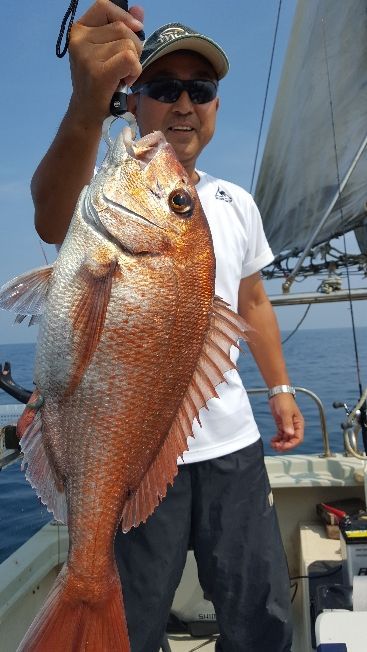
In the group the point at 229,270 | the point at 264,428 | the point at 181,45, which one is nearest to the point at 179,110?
the point at 181,45

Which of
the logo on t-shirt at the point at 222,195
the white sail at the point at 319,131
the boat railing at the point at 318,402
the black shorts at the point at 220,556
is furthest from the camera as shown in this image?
→ the white sail at the point at 319,131

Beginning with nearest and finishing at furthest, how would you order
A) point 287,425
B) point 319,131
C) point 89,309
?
point 89,309 → point 287,425 → point 319,131

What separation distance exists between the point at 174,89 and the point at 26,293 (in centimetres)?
114

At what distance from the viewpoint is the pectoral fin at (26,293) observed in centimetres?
142

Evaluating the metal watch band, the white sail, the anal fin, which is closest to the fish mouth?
the anal fin

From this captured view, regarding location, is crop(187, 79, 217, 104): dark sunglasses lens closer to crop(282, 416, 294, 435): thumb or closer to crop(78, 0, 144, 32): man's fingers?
crop(78, 0, 144, 32): man's fingers

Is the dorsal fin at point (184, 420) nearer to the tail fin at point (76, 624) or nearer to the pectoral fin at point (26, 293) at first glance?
the tail fin at point (76, 624)

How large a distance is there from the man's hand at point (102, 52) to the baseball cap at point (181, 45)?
2.24 ft

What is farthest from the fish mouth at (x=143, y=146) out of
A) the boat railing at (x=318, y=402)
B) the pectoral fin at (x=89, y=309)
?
the boat railing at (x=318, y=402)

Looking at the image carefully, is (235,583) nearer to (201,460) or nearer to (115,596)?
(201,460)

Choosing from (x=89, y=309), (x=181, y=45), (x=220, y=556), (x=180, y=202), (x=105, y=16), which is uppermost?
(x=181, y=45)

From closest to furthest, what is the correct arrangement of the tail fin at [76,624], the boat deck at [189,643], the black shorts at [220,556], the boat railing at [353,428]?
the tail fin at [76,624], the black shorts at [220,556], the boat deck at [189,643], the boat railing at [353,428]

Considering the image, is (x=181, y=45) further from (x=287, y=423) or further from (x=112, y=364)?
(x=287, y=423)

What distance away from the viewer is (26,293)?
1423 mm
